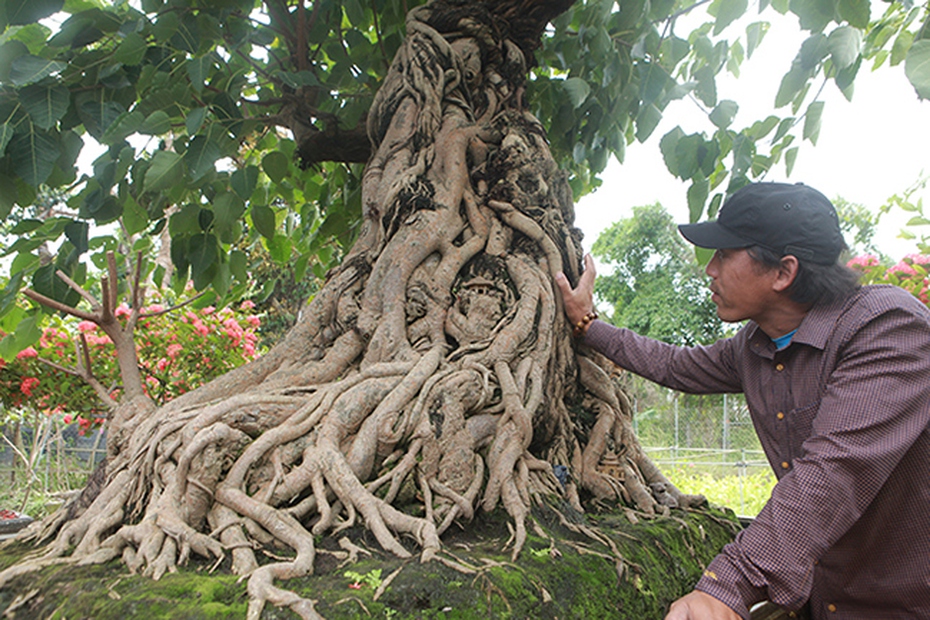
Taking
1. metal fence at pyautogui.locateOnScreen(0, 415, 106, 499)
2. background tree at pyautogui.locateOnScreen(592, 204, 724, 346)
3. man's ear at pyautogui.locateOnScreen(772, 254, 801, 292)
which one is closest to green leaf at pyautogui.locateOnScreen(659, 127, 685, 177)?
man's ear at pyautogui.locateOnScreen(772, 254, 801, 292)

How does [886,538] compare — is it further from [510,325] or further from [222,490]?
[222,490]

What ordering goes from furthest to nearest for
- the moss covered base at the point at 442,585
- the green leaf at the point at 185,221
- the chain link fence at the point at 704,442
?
the chain link fence at the point at 704,442 < the green leaf at the point at 185,221 < the moss covered base at the point at 442,585

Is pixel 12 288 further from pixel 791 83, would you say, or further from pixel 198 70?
pixel 791 83

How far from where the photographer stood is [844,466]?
1.36 meters

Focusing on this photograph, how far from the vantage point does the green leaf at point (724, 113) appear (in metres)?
2.80

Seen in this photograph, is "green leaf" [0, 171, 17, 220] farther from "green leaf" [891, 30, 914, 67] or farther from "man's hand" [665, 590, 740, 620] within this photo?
"green leaf" [891, 30, 914, 67]

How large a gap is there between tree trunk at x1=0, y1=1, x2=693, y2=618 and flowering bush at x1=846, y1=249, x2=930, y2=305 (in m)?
2.95

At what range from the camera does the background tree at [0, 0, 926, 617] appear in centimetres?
185

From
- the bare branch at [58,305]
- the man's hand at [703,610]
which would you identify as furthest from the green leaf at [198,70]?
the man's hand at [703,610]

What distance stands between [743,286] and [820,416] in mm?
424

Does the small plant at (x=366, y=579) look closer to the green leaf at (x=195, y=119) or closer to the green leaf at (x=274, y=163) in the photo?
the green leaf at (x=195, y=119)

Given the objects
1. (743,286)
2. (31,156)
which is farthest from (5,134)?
(743,286)

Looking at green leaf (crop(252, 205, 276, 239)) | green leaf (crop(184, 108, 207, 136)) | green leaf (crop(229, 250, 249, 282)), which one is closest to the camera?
green leaf (crop(184, 108, 207, 136))

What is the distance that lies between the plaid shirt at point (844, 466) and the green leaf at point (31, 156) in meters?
2.64
